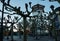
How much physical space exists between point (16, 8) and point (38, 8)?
2080 mm

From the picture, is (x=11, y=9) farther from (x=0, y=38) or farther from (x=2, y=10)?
(x=0, y=38)

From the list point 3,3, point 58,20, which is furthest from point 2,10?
point 58,20

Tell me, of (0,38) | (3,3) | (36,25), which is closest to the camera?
(0,38)

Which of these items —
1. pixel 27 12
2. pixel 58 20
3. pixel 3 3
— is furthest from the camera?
pixel 27 12

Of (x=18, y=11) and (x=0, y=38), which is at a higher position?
(x=18, y=11)

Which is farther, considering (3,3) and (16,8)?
(16,8)

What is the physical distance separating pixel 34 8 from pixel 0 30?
3.83 meters

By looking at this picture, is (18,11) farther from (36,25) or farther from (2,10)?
(36,25)

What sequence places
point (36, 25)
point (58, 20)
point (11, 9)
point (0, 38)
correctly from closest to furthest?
point (58, 20)
point (0, 38)
point (11, 9)
point (36, 25)

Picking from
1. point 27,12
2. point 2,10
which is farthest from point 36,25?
point 2,10

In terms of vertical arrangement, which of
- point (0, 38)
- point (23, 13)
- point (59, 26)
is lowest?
point (0, 38)

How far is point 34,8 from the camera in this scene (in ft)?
52.4

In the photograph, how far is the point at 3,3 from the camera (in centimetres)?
1479

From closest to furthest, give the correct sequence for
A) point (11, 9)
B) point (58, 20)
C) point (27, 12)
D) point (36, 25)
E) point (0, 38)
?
point (58, 20)
point (0, 38)
point (11, 9)
point (27, 12)
point (36, 25)
